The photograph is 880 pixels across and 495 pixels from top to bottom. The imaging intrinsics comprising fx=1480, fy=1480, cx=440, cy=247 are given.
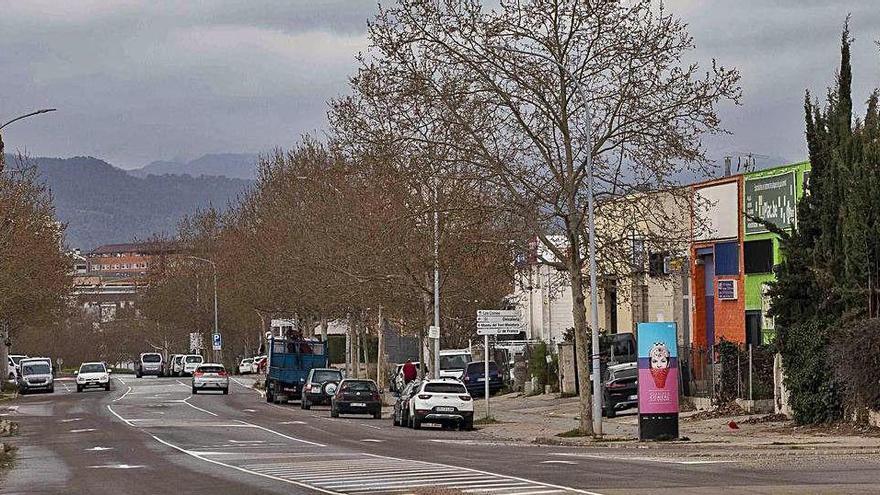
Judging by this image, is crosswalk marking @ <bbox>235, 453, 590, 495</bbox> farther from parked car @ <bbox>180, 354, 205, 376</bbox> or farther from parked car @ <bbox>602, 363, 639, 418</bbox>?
parked car @ <bbox>180, 354, 205, 376</bbox>

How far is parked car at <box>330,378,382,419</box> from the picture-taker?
5366 centimetres

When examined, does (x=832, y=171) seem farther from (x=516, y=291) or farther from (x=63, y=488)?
(x=516, y=291)

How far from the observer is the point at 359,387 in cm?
5419

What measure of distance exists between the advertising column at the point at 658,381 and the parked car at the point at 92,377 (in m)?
56.0

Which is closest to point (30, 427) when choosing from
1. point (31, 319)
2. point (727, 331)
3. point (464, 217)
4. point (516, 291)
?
point (464, 217)

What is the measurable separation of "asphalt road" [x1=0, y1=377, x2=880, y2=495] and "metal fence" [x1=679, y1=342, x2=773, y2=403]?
7239 mm

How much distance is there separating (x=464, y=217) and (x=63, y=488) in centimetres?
1902

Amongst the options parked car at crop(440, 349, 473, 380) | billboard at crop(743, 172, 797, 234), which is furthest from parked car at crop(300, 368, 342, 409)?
billboard at crop(743, 172, 797, 234)

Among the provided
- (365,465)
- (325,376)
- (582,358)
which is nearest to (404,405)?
(582,358)

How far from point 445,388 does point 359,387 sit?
8.91 m

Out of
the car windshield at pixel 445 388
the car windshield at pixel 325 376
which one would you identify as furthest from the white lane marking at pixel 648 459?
the car windshield at pixel 325 376

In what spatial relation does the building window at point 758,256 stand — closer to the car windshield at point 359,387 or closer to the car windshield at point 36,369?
the car windshield at point 359,387

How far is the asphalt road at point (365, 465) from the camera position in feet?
70.4

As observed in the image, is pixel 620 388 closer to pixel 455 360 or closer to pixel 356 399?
pixel 356 399
